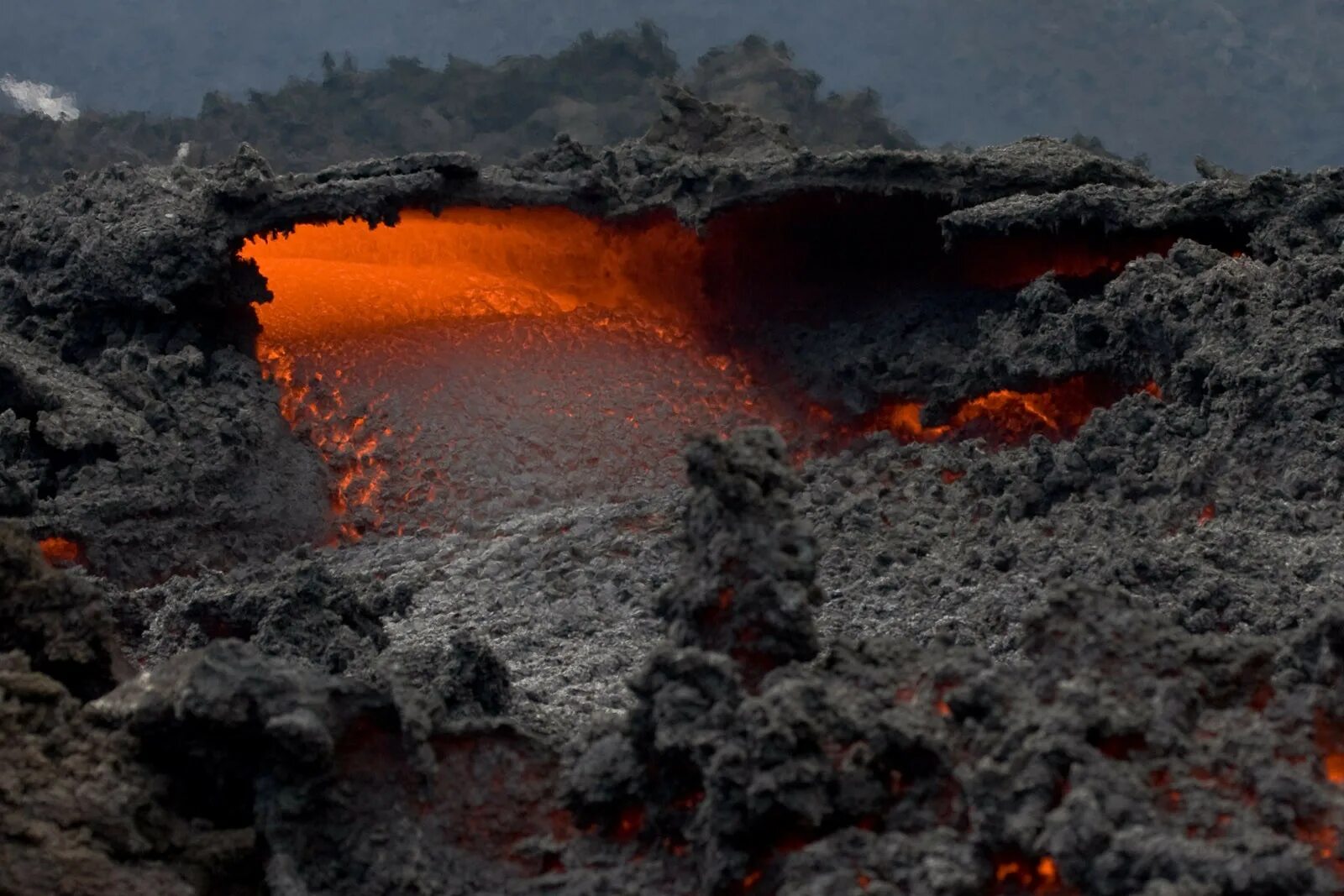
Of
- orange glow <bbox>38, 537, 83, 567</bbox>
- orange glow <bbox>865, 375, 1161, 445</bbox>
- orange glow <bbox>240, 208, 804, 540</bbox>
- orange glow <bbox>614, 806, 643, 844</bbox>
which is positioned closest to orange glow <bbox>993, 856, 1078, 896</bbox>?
orange glow <bbox>614, 806, 643, 844</bbox>

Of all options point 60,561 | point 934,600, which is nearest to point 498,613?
point 934,600

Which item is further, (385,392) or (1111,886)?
(385,392)

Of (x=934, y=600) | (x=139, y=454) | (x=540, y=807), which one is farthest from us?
(x=139, y=454)

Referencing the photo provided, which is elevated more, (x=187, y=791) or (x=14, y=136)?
(x=14, y=136)

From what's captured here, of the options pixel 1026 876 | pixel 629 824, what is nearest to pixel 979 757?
pixel 1026 876

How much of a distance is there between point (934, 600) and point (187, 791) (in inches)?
74.3

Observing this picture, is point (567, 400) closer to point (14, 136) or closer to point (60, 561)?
point (60, 561)

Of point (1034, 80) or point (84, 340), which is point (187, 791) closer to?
point (84, 340)

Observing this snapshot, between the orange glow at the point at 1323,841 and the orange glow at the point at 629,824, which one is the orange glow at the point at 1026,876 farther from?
the orange glow at the point at 629,824

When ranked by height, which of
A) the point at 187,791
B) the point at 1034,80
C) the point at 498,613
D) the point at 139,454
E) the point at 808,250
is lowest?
the point at 187,791

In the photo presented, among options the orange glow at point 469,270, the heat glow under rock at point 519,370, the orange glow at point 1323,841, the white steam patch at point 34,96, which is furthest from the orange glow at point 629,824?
the white steam patch at point 34,96

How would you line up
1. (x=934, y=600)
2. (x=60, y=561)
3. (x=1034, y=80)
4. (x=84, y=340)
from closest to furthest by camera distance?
(x=934, y=600) → (x=60, y=561) → (x=84, y=340) → (x=1034, y=80)

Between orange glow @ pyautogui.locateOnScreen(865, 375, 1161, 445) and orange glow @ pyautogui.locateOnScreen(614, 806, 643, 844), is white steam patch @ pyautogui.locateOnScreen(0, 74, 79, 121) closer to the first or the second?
orange glow @ pyautogui.locateOnScreen(865, 375, 1161, 445)

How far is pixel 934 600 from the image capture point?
Result: 3596 mm
